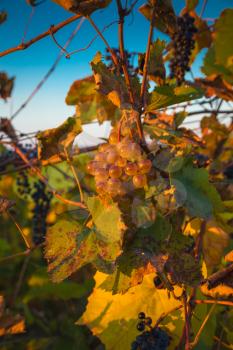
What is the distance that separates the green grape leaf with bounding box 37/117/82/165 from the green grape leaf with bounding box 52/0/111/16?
0.35 meters

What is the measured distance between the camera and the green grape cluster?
774mm

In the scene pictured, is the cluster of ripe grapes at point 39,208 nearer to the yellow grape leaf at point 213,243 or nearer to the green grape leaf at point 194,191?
the yellow grape leaf at point 213,243

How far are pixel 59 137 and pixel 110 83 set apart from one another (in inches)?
12.9

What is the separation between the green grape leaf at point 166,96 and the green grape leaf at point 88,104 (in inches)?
17.3

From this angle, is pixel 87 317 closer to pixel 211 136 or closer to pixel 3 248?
pixel 211 136

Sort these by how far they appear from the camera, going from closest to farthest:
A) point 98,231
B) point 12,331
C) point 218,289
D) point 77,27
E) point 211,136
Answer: point 98,231
point 218,289
point 12,331
point 77,27
point 211,136

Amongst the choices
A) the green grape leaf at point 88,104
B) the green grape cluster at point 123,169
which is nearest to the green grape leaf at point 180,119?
the green grape leaf at point 88,104

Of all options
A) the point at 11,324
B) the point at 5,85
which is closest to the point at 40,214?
the point at 5,85

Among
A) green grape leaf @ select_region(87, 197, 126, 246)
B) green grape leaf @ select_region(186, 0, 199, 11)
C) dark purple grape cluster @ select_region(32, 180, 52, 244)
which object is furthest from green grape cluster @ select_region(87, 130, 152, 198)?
dark purple grape cluster @ select_region(32, 180, 52, 244)

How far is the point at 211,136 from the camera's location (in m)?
2.00

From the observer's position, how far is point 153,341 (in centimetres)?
90

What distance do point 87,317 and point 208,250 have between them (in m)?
0.44

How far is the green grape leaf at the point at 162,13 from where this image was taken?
0.83 m

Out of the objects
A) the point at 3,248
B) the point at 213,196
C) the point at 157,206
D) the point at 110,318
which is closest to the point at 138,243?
the point at 157,206
